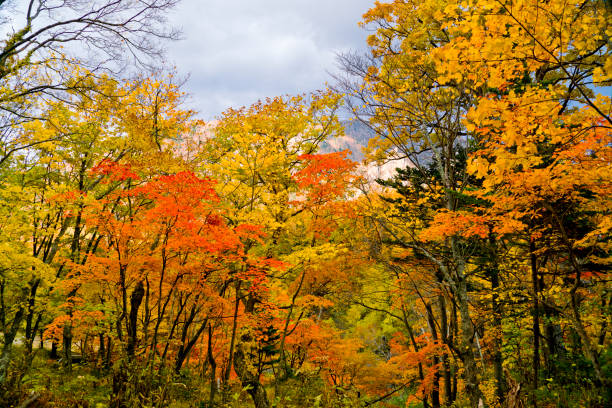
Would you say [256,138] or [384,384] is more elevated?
[256,138]

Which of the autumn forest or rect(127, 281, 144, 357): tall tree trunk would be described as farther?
rect(127, 281, 144, 357): tall tree trunk

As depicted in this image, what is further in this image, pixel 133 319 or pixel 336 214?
pixel 336 214

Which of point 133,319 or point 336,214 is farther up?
point 336,214

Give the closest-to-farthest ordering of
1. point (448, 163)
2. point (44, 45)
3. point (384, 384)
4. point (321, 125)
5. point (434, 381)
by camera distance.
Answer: point (44, 45) → point (448, 163) → point (434, 381) → point (321, 125) → point (384, 384)

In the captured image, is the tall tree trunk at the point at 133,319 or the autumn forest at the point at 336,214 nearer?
the autumn forest at the point at 336,214

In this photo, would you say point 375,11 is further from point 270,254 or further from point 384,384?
point 384,384

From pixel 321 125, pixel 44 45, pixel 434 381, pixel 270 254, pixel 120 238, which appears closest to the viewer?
pixel 44 45

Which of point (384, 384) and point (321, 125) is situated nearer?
point (321, 125)

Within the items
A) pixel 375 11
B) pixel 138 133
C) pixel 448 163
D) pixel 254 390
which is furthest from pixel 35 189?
pixel 448 163

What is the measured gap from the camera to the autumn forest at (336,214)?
500cm

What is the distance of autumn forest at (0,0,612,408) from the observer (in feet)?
16.4

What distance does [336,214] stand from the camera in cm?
1177

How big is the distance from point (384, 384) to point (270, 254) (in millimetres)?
9798

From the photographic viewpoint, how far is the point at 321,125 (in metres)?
14.1
